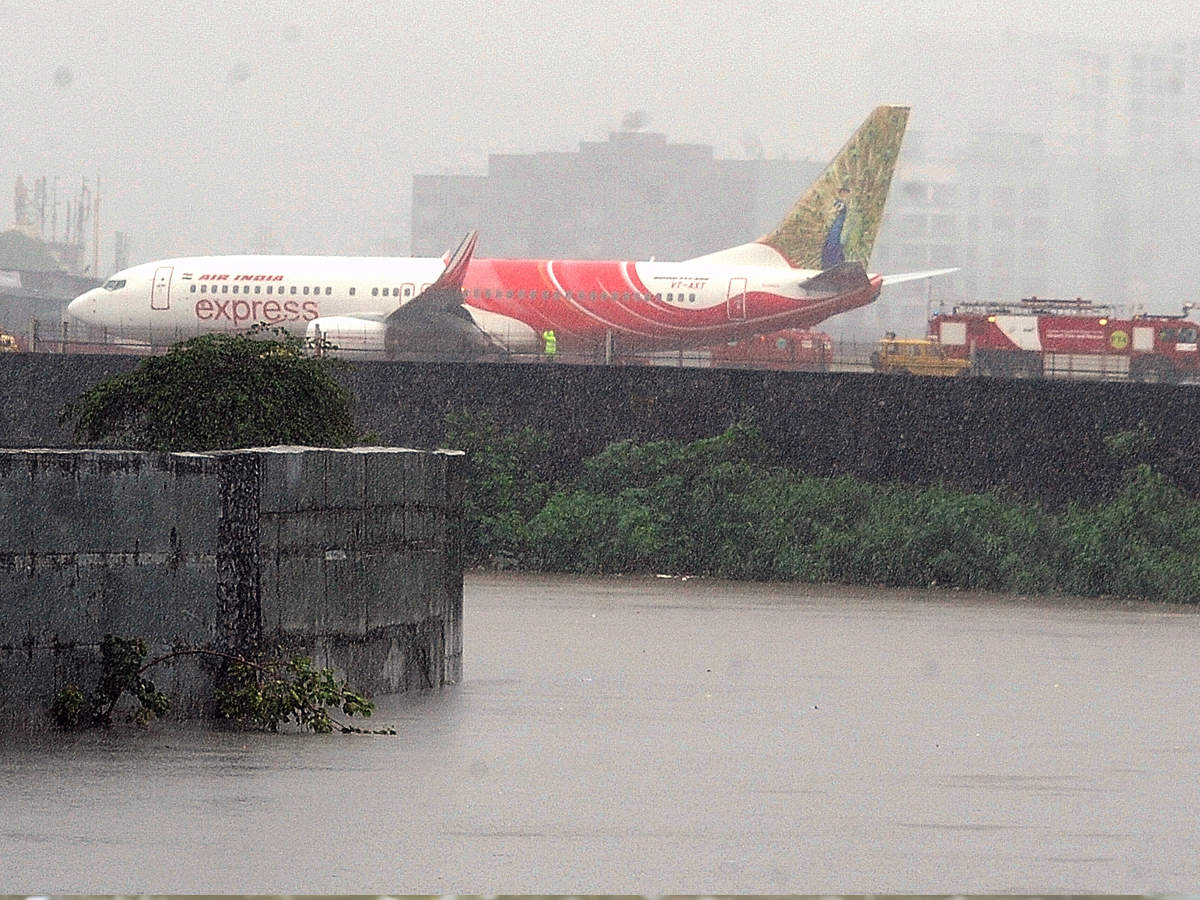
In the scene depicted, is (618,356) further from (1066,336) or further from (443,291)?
(1066,336)

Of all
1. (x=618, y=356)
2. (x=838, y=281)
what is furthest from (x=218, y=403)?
(x=838, y=281)

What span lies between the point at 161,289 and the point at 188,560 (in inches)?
1976

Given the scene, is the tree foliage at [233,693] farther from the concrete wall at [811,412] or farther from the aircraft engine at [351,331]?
the aircraft engine at [351,331]

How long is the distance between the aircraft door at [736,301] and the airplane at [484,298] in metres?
0.03

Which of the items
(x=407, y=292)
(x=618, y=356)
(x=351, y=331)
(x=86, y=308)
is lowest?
(x=618, y=356)

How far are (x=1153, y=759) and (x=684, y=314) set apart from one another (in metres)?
49.4

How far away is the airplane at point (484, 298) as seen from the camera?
6231 cm

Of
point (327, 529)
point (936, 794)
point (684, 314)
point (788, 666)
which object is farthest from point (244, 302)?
point (936, 794)

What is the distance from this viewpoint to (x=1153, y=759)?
13812mm

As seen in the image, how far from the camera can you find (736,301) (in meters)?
62.7

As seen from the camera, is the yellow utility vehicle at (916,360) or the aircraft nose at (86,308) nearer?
the yellow utility vehicle at (916,360)

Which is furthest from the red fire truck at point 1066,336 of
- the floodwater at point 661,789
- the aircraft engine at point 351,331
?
the floodwater at point 661,789

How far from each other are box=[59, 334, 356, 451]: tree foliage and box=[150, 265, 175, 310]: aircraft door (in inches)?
1693

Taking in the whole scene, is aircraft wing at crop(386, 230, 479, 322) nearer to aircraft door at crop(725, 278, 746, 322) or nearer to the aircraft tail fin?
aircraft door at crop(725, 278, 746, 322)
